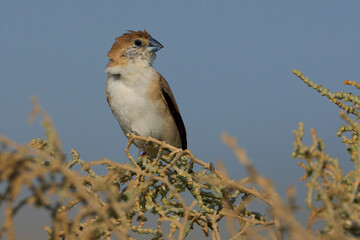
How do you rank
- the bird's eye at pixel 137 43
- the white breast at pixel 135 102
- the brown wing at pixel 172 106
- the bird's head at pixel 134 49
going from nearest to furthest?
the white breast at pixel 135 102, the brown wing at pixel 172 106, the bird's head at pixel 134 49, the bird's eye at pixel 137 43

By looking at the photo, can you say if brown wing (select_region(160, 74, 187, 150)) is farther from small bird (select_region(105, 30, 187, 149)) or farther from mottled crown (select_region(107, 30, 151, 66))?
mottled crown (select_region(107, 30, 151, 66))

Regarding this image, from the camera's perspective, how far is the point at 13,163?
1.48 m

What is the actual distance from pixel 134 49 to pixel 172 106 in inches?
35.4

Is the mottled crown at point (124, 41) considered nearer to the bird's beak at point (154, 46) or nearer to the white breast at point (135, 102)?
the bird's beak at point (154, 46)

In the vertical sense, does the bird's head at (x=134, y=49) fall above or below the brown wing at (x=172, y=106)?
above

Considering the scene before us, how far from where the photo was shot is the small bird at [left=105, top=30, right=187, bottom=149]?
595 cm

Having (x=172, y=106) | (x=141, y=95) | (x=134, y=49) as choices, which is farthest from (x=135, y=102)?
(x=134, y=49)

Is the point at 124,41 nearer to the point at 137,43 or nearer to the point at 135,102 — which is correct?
the point at 137,43

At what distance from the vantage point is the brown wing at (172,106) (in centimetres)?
618

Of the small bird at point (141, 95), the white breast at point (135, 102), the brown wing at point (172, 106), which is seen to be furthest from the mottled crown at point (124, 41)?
the brown wing at point (172, 106)

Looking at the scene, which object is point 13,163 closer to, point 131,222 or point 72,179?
point 72,179

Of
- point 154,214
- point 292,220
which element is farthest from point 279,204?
point 154,214

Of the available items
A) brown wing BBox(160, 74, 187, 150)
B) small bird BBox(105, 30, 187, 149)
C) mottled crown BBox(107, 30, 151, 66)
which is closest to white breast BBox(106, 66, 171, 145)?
small bird BBox(105, 30, 187, 149)

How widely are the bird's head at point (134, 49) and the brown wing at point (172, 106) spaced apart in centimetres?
38
